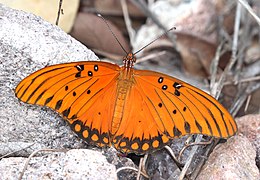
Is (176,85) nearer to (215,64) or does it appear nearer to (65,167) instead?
(65,167)

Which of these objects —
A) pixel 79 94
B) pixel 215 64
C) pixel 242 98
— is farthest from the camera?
pixel 215 64

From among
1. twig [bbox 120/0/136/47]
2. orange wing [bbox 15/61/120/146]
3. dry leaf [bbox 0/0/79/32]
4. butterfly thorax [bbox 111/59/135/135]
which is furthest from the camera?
twig [bbox 120/0/136/47]

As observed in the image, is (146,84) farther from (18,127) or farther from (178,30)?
(178,30)

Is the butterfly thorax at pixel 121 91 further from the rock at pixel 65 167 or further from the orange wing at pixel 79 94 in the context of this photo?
the rock at pixel 65 167

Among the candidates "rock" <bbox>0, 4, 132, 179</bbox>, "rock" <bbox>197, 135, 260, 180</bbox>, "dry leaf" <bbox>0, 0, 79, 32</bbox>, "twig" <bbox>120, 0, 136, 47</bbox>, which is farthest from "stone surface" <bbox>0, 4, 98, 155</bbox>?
"twig" <bbox>120, 0, 136, 47</bbox>

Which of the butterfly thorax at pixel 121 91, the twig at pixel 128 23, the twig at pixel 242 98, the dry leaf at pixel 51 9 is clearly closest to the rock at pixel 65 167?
the butterfly thorax at pixel 121 91

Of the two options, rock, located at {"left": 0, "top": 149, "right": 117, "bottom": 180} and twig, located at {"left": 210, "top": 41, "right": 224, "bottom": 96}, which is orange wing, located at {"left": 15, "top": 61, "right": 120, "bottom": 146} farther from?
twig, located at {"left": 210, "top": 41, "right": 224, "bottom": 96}

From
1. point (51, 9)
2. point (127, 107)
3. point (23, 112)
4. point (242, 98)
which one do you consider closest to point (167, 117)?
point (127, 107)
